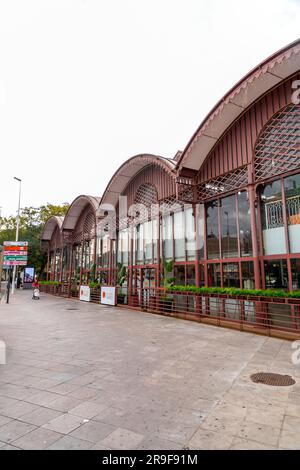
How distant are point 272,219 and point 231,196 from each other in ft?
7.34

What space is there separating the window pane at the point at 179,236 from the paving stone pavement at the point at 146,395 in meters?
6.17

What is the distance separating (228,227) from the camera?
11.7 m

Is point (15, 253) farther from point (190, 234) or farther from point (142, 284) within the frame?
point (190, 234)

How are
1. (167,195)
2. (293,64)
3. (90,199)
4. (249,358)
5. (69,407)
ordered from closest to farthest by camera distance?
(69,407) → (249,358) → (293,64) → (167,195) → (90,199)

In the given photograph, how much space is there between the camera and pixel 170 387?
4477 millimetres

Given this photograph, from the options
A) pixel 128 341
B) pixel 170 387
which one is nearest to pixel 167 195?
pixel 128 341

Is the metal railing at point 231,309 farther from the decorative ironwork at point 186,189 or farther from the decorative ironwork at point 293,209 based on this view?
the decorative ironwork at point 186,189

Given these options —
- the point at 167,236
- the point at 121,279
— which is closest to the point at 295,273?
the point at 167,236

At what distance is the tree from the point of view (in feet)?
132

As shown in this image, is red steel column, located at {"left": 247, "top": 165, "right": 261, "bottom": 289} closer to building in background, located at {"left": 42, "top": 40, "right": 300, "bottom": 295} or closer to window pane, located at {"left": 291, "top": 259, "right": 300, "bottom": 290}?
building in background, located at {"left": 42, "top": 40, "right": 300, "bottom": 295}

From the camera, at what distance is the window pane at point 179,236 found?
1384cm

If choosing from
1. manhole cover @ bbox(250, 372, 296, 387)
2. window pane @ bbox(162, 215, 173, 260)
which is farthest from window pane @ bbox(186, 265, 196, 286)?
manhole cover @ bbox(250, 372, 296, 387)

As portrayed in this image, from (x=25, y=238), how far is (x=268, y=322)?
38588 mm
